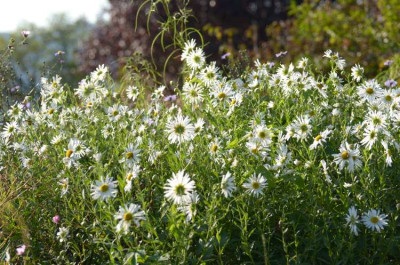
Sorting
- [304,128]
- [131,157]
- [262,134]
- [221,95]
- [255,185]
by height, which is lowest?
[255,185]

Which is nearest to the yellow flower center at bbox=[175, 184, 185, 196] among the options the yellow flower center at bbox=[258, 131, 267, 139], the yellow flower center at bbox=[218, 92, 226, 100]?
the yellow flower center at bbox=[258, 131, 267, 139]

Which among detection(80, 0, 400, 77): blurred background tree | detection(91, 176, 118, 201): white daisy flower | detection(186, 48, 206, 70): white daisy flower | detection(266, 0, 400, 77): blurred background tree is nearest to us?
detection(91, 176, 118, 201): white daisy flower

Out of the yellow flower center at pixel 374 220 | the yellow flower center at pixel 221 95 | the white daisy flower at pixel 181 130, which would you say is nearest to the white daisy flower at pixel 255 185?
the white daisy flower at pixel 181 130

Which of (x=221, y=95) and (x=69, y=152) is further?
(x=221, y=95)

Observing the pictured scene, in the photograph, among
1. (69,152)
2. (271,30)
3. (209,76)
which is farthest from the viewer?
(271,30)

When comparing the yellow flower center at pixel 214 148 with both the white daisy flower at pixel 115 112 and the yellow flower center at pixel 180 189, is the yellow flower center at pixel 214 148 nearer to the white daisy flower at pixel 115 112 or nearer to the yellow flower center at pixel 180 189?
the yellow flower center at pixel 180 189

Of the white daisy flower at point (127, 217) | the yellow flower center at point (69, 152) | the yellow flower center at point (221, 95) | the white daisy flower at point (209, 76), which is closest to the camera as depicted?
the white daisy flower at point (127, 217)

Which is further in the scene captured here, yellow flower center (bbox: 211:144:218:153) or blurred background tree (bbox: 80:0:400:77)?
blurred background tree (bbox: 80:0:400:77)

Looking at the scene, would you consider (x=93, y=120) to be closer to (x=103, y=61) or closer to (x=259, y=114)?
(x=259, y=114)

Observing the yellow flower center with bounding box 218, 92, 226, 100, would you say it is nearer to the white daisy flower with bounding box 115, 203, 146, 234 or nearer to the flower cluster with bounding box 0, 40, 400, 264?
the flower cluster with bounding box 0, 40, 400, 264

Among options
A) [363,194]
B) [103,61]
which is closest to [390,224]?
[363,194]

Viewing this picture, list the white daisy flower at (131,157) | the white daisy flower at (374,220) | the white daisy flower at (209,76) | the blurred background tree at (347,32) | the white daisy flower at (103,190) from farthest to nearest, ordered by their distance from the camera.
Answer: the blurred background tree at (347,32) → the white daisy flower at (209,76) → the white daisy flower at (131,157) → the white daisy flower at (374,220) → the white daisy flower at (103,190)

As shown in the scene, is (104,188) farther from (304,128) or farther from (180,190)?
(304,128)

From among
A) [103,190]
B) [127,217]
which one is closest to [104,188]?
[103,190]
